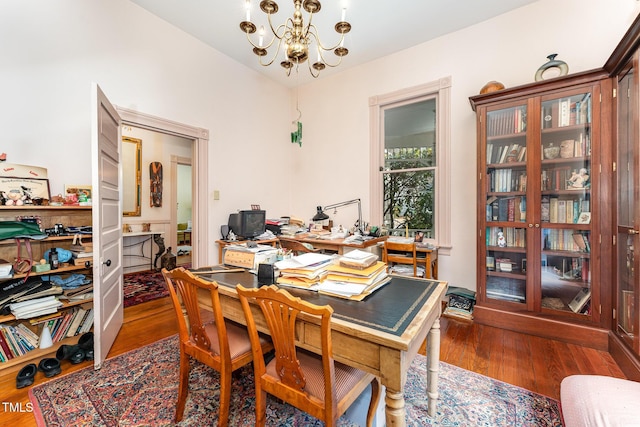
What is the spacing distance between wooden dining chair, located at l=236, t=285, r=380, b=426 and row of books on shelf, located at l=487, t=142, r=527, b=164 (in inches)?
96.6

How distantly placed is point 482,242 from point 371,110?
7.30 feet

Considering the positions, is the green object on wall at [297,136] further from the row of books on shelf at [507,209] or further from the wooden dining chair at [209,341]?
the wooden dining chair at [209,341]

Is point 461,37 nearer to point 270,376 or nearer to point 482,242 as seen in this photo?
point 482,242

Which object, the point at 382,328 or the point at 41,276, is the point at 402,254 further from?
the point at 41,276

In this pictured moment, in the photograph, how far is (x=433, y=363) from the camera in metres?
1.50

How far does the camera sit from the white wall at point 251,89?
2.18 meters

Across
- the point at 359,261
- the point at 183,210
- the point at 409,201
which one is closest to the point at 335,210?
the point at 409,201

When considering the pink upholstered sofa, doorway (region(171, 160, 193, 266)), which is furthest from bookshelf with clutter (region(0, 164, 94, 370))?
the pink upholstered sofa

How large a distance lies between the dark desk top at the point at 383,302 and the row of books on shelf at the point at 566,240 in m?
1.72

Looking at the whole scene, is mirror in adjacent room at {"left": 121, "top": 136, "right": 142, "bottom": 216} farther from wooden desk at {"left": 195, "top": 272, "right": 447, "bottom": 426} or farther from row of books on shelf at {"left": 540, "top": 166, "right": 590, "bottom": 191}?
row of books on shelf at {"left": 540, "top": 166, "right": 590, "bottom": 191}

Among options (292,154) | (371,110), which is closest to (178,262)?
(292,154)

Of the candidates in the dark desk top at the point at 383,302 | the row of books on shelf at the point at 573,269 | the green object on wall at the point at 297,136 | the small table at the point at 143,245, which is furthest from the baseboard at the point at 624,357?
the small table at the point at 143,245

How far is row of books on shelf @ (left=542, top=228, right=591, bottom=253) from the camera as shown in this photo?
229 centimetres

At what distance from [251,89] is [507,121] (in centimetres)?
327
